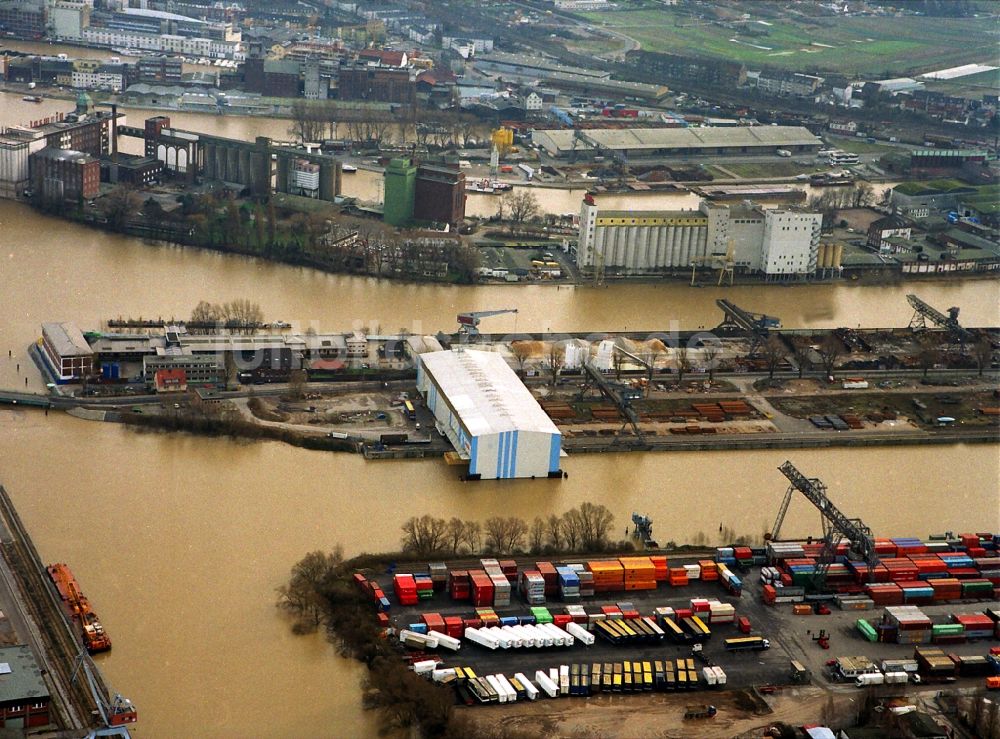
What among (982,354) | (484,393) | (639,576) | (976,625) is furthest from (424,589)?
(982,354)

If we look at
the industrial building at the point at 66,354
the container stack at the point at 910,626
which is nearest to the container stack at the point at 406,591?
the container stack at the point at 910,626

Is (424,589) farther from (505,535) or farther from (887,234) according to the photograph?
(887,234)

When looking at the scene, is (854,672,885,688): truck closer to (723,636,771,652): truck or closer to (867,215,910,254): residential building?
(723,636,771,652): truck

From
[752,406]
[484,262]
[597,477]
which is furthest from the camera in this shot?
[484,262]

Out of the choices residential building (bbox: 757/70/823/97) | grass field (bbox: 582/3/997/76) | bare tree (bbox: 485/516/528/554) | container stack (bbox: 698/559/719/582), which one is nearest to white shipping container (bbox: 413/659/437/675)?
bare tree (bbox: 485/516/528/554)

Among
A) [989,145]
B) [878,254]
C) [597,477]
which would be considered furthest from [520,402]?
[989,145]

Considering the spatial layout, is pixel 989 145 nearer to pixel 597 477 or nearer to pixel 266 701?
pixel 597 477

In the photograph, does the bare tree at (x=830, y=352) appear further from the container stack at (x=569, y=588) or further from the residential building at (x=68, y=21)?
the residential building at (x=68, y=21)
